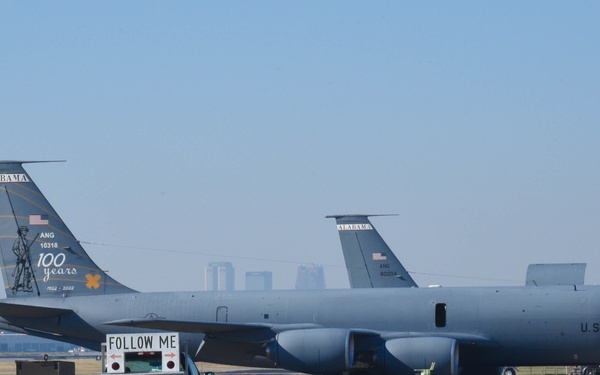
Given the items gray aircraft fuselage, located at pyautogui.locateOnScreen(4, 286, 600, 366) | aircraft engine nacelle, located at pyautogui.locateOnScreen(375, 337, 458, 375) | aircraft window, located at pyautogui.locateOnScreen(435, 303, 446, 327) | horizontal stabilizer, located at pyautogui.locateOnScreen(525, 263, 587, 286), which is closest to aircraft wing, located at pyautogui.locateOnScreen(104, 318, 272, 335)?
gray aircraft fuselage, located at pyautogui.locateOnScreen(4, 286, 600, 366)

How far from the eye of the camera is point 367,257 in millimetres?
65750

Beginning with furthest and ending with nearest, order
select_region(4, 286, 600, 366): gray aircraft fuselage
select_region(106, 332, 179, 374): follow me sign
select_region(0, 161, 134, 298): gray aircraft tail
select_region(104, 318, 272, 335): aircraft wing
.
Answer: select_region(0, 161, 134, 298): gray aircraft tail
select_region(4, 286, 600, 366): gray aircraft fuselage
select_region(104, 318, 272, 335): aircraft wing
select_region(106, 332, 179, 374): follow me sign

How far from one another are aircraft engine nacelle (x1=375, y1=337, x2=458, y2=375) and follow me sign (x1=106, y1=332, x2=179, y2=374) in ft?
42.3

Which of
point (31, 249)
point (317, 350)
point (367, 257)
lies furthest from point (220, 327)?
point (367, 257)

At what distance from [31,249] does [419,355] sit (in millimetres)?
14665

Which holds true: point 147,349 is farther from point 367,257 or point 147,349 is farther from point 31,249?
point 367,257

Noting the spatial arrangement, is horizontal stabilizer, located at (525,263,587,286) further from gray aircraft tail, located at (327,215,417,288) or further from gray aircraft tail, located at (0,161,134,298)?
gray aircraft tail, located at (327,215,417,288)

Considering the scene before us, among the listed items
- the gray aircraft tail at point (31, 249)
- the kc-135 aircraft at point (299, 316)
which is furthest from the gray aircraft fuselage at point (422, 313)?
the gray aircraft tail at point (31, 249)

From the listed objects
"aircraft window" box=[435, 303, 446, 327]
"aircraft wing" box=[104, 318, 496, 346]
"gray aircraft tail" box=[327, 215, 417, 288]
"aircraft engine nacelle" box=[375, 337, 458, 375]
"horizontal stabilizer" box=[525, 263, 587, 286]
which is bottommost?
"aircraft engine nacelle" box=[375, 337, 458, 375]

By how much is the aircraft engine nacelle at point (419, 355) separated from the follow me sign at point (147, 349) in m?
12.9

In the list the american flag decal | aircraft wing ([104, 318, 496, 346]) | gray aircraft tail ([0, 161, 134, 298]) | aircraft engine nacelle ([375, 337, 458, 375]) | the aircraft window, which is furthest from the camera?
the american flag decal

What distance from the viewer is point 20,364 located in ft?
98.4

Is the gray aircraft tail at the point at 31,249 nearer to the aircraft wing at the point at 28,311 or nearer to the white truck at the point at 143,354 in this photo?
the aircraft wing at the point at 28,311

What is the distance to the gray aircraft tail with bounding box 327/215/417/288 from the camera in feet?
210
